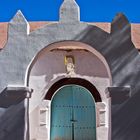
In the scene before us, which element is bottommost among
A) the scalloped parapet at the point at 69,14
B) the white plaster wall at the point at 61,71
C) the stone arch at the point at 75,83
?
the stone arch at the point at 75,83

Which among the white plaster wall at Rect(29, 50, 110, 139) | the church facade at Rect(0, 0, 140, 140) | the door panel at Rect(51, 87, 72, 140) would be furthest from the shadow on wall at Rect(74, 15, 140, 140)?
the door panel at Rect(51, 87, 72, 140)

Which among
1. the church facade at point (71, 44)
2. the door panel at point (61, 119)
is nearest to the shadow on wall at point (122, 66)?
the church facade at point (71, 44)

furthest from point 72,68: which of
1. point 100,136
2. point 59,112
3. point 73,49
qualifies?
point 100,136

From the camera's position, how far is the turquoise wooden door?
9.83 meters

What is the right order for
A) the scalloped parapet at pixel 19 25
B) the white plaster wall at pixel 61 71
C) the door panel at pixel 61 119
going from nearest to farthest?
the scalloped parapet at pixel 19 25
the door panel at pixel 61 119
the white plaster wall at pixel 61 71

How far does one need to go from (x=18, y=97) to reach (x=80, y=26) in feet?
5.71

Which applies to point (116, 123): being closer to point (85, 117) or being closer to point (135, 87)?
point (135, 87)

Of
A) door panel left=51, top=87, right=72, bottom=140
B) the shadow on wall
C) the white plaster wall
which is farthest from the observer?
the white plaster wall

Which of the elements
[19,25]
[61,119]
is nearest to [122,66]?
[19,25]

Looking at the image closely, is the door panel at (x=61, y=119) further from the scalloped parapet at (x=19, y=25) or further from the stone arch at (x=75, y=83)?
the scalloped parapet at (x=19, y=25)

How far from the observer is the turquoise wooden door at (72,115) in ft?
32.2

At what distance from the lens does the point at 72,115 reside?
32.3 ft

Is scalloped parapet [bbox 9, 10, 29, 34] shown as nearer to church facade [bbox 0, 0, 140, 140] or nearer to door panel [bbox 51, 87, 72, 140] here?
church facade [bbox 0, 0, 140, 140]

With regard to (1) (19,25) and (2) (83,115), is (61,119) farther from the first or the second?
(1) (19,25)
